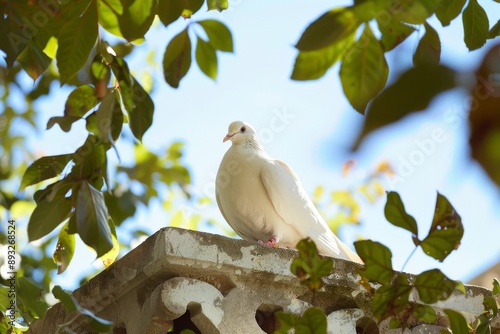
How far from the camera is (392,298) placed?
121cm

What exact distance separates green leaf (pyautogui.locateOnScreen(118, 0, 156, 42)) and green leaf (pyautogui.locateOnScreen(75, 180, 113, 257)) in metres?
0.29

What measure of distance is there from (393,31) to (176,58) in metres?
0.63

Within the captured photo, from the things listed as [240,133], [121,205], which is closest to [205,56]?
[240,133]

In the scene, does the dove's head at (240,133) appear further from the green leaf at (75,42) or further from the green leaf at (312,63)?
the green leaf at (312,63)

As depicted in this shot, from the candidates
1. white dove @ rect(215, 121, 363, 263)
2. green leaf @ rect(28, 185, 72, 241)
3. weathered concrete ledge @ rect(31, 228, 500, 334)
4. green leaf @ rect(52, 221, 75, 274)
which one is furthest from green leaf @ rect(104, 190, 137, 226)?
green leaf @ rect(28, 185, 72, 241)

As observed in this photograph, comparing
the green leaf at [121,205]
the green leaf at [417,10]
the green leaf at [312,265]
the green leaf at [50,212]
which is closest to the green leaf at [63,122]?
the green leaf at [50,212]

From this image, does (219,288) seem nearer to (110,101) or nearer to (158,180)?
(110,101)

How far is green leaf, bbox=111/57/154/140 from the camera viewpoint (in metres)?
1.44

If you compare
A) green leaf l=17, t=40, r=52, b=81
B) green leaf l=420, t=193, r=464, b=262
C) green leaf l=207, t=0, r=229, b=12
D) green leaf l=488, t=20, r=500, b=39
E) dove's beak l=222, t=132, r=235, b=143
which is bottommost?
dove's beak l=222, t=132, r=235, b=143

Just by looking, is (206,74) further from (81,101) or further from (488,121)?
(488,121)

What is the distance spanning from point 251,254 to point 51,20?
0.67 meters

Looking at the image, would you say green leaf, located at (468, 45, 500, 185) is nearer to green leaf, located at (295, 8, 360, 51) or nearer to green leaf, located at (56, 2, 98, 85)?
green leaf, located at (295, 8, 360, 51)

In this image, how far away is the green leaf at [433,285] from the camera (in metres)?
1.20

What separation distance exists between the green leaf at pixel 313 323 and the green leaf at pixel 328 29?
472mm
